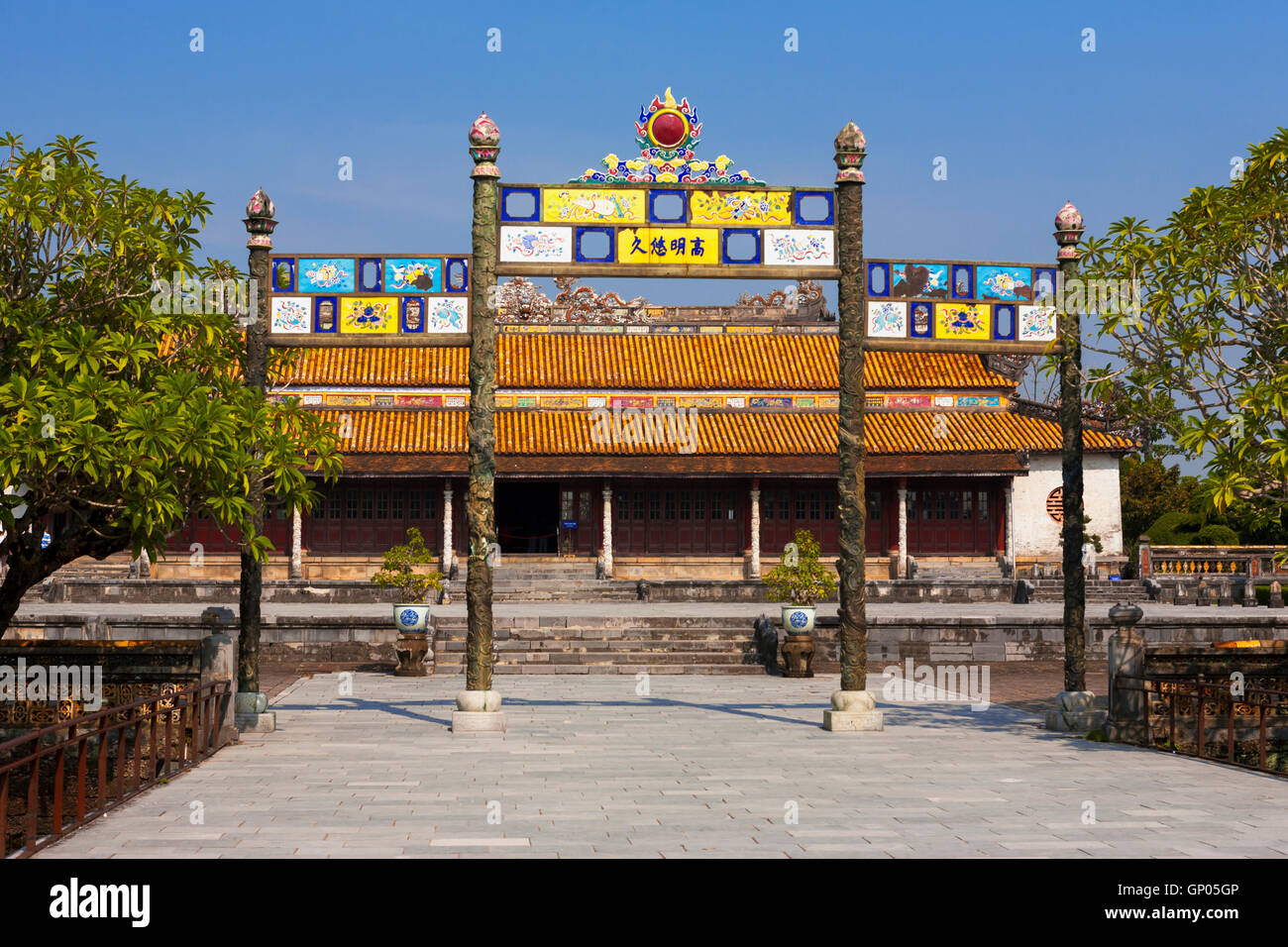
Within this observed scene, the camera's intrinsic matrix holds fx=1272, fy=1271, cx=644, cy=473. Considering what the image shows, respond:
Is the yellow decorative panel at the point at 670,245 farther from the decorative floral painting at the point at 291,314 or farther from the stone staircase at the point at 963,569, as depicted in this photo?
the stone staircase at the point at 963,569

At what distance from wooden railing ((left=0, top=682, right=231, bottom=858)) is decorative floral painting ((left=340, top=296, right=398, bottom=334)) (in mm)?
4052

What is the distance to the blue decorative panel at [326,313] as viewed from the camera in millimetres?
13891

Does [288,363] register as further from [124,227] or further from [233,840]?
[233,840]

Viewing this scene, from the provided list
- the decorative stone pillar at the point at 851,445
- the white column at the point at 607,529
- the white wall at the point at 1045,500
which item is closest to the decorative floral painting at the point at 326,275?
the decorative stone pillar at the point at 851,445

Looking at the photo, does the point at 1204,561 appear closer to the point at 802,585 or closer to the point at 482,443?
the point at 802,585

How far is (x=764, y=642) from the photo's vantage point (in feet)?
72.0

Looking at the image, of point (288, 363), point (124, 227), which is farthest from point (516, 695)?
point (124, 227)

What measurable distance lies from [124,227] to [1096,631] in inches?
717

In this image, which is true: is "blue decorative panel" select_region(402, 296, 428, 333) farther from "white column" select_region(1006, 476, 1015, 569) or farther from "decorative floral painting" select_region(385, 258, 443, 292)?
"white column" select_region(1006, 476, 1015, 569)

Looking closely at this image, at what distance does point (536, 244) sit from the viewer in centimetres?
1388

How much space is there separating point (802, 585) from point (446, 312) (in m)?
9.26

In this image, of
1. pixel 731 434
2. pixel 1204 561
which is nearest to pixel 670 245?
pixel 731 434

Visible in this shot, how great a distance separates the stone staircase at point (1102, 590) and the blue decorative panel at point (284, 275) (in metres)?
23.4

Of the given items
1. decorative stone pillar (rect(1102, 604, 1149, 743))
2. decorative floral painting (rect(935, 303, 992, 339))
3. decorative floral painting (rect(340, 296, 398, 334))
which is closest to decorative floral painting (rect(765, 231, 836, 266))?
decorative floral painting (rect(935, 303, 992, 339))
